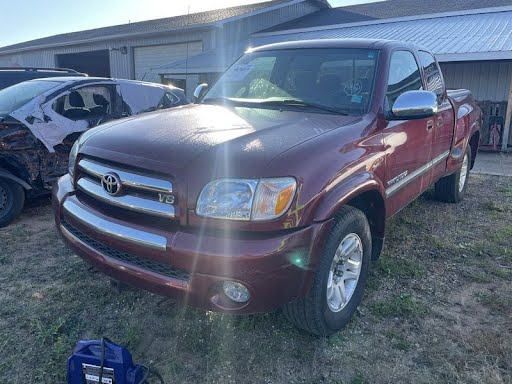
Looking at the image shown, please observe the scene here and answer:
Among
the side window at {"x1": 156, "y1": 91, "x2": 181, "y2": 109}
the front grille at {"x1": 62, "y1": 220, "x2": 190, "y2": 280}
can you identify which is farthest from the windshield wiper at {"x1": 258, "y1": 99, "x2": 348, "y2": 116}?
the side window at {"x1": 156, "y1": 91, "x2": 181, "y2": 109}

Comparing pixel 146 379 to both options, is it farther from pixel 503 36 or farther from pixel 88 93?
pixel 503 36

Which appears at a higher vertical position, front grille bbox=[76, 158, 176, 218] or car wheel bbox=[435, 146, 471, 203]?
front grille bbox=[76, 158, 176, 218]

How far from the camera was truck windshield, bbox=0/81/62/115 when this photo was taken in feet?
16.7

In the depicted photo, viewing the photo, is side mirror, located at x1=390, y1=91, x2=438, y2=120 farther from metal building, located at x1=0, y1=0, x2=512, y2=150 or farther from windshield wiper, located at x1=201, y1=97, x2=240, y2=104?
metal building, located at x1=0, y1=0, x2=512, y2=150

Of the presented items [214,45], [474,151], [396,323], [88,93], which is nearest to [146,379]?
[396,323]

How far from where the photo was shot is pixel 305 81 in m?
3.42

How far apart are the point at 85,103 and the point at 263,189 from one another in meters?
4.30

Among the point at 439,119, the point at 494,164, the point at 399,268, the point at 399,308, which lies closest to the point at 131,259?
the point at 399,308

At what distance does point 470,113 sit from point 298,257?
4.29m

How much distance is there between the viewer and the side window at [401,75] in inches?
133

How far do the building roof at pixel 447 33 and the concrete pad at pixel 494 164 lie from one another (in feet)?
7.58

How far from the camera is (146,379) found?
2.21 m

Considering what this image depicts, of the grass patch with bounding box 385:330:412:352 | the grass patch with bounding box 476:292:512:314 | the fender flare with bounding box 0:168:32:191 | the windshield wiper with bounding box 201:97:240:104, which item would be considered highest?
the windshield wiper with bounding box 201:97:240:104

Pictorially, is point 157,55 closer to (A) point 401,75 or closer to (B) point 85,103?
(B) point 85,103
